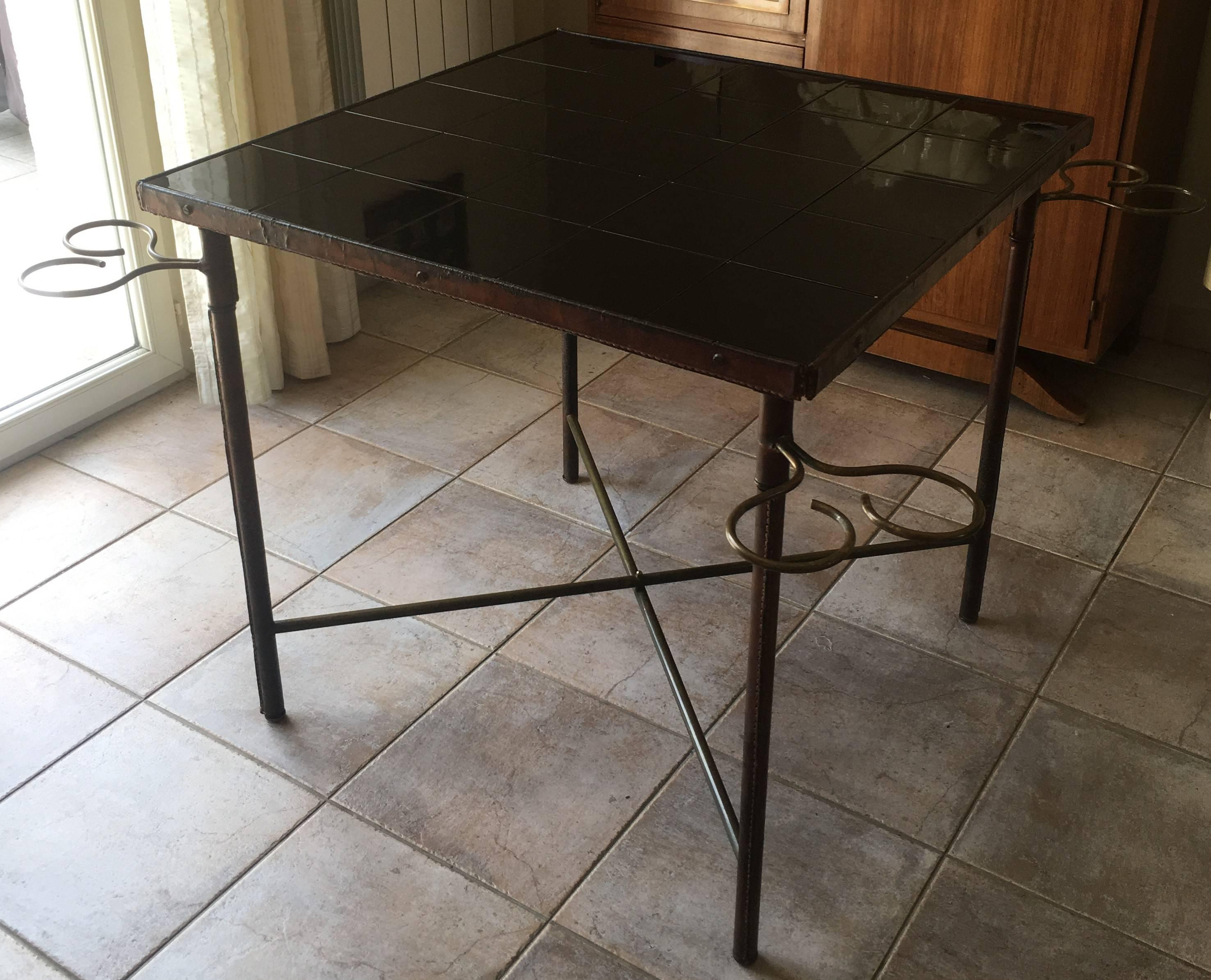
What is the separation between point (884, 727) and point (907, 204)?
0.86 metres

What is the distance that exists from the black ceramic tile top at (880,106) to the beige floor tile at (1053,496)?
903 millimetres

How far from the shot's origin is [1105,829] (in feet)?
6.02

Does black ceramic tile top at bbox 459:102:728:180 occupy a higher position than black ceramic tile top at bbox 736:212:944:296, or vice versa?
black ceramic tile top at bbox 459:102:728:180

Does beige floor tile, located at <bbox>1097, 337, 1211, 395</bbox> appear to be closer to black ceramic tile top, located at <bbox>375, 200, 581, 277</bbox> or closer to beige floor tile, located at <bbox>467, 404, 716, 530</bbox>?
beige floor tile, located at <bbox>467, 404, 716, 530</bbox>

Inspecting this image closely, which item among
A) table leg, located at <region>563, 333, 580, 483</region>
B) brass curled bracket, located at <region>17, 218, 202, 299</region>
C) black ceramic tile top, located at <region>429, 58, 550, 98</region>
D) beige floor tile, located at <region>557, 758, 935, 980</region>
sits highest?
black ceramic tile top, located at <region>429, 58, 550, 98</region>

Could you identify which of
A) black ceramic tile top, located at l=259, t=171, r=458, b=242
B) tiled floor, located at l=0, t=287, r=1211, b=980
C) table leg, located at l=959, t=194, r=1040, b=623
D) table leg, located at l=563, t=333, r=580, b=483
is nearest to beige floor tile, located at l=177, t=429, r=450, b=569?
tiled floor, located at l=0, t=287, r=1211, b=980

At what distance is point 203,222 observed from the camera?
1578 millimetres

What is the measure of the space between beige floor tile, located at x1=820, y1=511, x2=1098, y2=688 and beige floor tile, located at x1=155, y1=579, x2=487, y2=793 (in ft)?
2.31

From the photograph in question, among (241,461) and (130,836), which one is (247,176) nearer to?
(241,461)

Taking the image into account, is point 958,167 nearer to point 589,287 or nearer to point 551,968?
point 589,287

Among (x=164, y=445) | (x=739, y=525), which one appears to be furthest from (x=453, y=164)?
(x=164, y=445)

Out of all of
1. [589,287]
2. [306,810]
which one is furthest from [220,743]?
[589,287]

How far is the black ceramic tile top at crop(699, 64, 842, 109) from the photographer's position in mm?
1918

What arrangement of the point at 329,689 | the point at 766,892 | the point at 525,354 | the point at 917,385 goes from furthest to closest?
the point at 525,354
the point at 917,385
the point at 329,689
the point at 766,892
